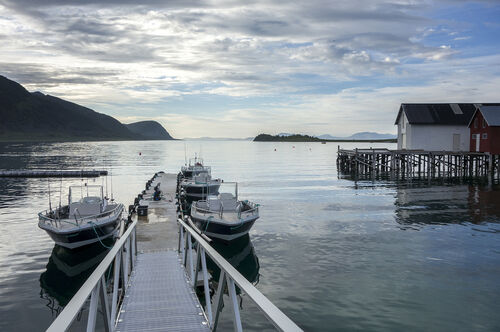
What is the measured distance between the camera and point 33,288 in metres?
16.7

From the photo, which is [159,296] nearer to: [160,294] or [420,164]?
[160,294]

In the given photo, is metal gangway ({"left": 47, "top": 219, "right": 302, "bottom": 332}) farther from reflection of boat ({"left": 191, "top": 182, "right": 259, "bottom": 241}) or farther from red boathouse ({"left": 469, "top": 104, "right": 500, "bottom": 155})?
red boathouse ({"left": 469, "top": 104, "right": 500, "bottom": 155})

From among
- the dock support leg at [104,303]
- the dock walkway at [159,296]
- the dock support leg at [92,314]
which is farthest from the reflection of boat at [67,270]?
the dock support leg at [92,314]

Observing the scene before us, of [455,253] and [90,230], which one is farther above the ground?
[90,230]

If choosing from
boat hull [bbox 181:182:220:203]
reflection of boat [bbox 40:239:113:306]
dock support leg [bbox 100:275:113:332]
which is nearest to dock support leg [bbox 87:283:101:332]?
dock support leg [bbox 100:275:113:332]

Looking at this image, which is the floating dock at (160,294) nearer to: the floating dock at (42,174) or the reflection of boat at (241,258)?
the reflection of boat at (241,258)

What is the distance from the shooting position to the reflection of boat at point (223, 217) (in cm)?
2195

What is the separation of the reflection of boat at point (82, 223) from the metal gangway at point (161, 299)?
275 inches

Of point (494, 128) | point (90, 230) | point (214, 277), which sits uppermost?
point (494, 128)

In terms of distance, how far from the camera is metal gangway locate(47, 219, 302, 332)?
439cm

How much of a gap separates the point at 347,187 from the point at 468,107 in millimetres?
30695

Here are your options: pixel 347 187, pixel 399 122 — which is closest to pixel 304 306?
pixel 347 187

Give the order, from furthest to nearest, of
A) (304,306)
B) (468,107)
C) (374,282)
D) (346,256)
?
1. (468,107)
2. (346,256)
3. (374,282)
4. (304,306)

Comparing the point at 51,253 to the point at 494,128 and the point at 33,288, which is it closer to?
the point at 33,288
